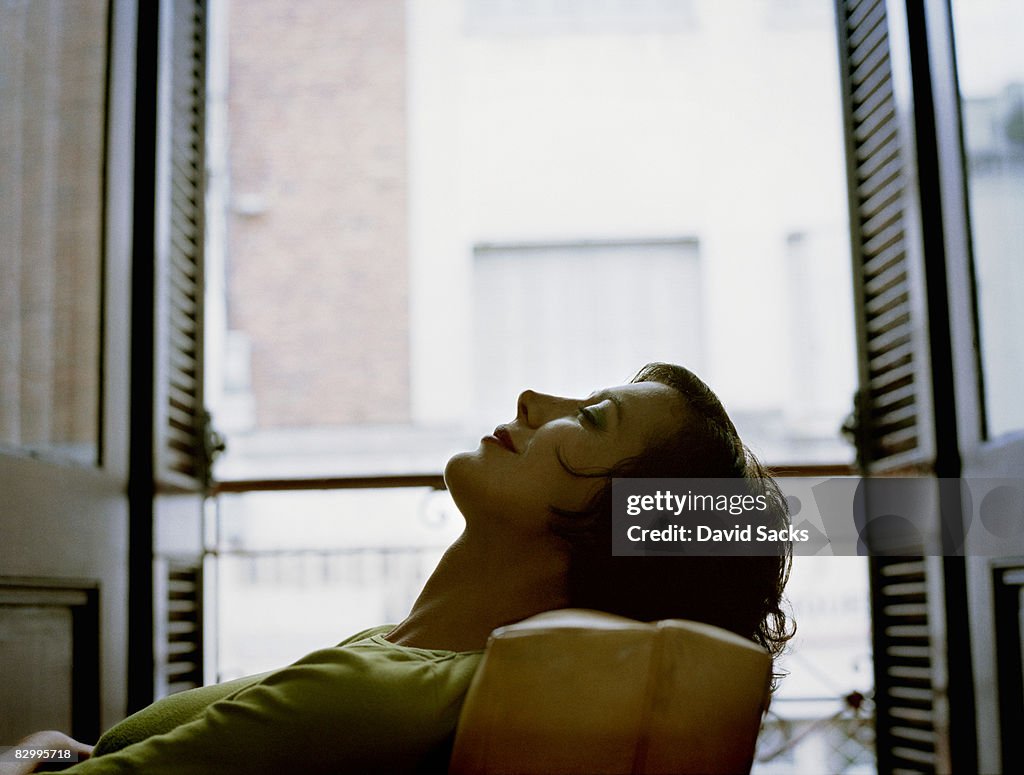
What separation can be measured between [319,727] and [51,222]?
106 centimetres

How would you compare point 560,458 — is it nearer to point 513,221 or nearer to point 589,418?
point 589,418

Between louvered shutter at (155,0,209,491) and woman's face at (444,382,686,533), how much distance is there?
0.88 metres

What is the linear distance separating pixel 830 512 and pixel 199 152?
1486 mm

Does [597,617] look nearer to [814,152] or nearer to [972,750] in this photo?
[972,750]

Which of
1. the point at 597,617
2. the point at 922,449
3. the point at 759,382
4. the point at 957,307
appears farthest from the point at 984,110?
the point at 759,382

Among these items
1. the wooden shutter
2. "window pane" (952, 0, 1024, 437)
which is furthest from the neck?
the wooden shutter

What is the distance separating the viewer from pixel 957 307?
5.32ft

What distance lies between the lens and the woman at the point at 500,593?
2.66ft

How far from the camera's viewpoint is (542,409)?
1.29 m

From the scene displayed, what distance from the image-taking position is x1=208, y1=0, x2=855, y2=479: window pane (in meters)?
5.76

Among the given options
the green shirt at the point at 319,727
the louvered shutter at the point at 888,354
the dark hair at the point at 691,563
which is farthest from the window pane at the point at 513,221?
the green shirt at the point at 319,727

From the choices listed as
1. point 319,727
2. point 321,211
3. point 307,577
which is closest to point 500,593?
point 319,727

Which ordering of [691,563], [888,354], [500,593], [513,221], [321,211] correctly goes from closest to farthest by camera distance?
[691,563] < [500,593] < [888,354] < [513,221] < [321,211]

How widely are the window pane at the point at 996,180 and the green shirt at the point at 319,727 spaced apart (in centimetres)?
100
